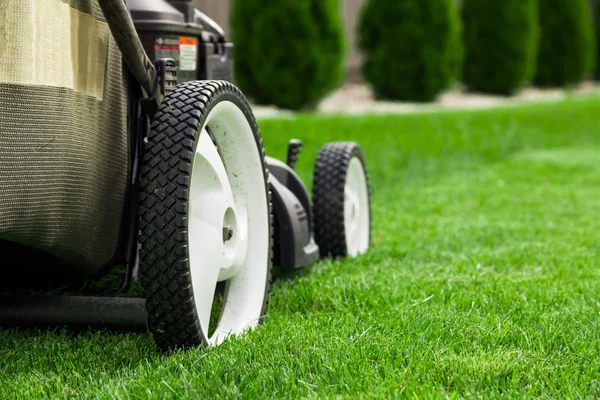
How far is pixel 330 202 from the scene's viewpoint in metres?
3.77

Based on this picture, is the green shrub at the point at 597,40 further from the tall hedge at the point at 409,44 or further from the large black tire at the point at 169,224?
the large black tire at the point at 169,224

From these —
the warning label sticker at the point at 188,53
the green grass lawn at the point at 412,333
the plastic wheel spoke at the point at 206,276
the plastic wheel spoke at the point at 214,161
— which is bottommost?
the green grass lawn at the point at 412,333

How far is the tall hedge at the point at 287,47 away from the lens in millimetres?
9891

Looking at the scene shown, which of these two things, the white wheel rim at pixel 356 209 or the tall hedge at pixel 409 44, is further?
the tall hedge at pixel 409 44

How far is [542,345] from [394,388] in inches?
22.3

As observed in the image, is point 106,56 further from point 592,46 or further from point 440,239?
point 592,46

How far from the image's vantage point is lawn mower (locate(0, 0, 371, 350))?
206cm

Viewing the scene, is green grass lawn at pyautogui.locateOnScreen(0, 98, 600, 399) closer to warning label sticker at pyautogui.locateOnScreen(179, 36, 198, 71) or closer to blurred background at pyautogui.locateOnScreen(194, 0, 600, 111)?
warning label sticker at pyautogui.locateOnScreen(179, 36, 198, 71)

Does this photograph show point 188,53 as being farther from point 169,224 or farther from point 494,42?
point 494,42

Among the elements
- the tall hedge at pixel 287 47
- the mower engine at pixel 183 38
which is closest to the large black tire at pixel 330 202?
the mower engine at pixel 183 38

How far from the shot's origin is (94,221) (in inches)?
93.2

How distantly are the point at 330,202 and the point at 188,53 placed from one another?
107 centimetres

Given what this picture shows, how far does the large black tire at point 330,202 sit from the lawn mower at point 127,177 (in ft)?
3.02

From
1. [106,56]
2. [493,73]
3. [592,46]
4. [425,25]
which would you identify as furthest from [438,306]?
[592,46]
